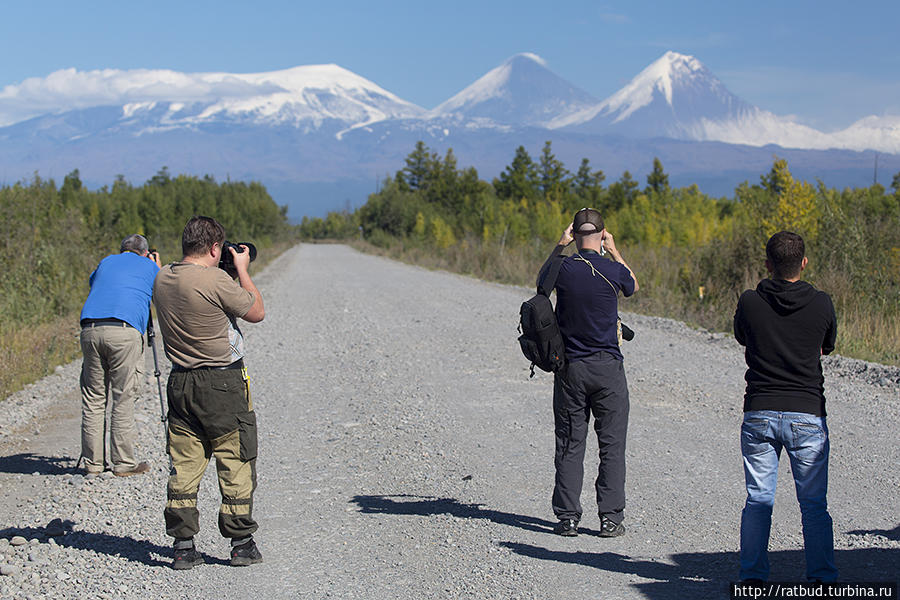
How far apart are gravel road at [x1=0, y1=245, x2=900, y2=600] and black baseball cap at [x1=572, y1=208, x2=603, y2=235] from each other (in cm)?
186

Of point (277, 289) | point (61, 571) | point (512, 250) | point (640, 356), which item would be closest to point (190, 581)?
point (61, 571)

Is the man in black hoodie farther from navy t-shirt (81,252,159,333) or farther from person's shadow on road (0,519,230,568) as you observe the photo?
navy t-shirt (81,252,159,333)

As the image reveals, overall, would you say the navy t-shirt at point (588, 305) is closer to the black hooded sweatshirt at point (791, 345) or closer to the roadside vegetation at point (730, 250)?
the black hooded sweatshirt at point (791, 345)

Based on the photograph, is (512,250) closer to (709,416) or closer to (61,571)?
(709,416)

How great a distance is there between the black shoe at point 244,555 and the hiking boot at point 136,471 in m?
2.39

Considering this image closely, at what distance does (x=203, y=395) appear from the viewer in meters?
4.86

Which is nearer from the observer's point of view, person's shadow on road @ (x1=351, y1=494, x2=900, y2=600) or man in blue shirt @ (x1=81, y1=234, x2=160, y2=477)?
person's shadow on road @ (x1=351, y1=494, x2=900, y2=600)

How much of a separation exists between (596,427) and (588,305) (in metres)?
0.76

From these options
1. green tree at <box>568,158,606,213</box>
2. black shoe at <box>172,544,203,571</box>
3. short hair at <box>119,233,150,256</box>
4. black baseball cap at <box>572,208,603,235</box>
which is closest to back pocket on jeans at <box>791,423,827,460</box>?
black baseball cap at <box>572,208,603,235</box>

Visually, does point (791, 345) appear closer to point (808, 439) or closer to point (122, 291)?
point (808, 439)

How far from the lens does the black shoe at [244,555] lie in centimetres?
495

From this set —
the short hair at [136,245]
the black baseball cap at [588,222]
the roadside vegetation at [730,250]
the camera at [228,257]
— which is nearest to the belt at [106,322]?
the short hair at [136,245]

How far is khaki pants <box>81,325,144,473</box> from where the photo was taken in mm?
6836

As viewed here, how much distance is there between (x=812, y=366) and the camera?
4188 millimetres
